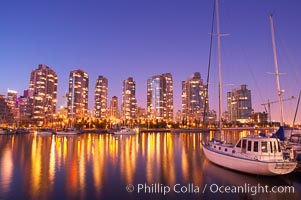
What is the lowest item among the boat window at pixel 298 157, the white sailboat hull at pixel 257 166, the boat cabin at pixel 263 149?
the white sailboat hull at pixel 257 166

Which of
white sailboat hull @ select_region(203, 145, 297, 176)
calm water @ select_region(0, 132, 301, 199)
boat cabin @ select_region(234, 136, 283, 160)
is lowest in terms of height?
calm water @ select_region(0, 132, 301, 199)

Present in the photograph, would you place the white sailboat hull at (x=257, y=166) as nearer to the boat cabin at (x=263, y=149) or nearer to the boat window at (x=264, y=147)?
the boat cabin at (x=263, y=149)

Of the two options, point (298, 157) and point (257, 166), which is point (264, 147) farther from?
point (298, 157)

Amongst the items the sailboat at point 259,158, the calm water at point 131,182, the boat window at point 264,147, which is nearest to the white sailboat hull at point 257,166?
the sailboat at point 259,158

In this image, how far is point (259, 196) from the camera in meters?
16.0

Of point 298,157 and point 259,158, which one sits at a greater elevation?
point 259,158

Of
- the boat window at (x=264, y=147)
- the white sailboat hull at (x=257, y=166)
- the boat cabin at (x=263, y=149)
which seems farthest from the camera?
the boat window at (x=264, y=147)

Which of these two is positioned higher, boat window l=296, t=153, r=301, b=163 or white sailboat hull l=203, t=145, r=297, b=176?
boat window l=296, t=153, r=301, b=163

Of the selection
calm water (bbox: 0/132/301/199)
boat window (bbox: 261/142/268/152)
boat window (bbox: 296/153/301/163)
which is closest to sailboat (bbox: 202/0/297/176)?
boat window (bbox: 261/142/268/152)

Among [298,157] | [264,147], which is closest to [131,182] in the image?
[264,147]

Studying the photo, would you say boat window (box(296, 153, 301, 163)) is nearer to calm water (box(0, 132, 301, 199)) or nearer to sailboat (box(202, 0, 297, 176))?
calm water (box(0, 132, 301, 199))

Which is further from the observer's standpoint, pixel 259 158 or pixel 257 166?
pixel 259 158

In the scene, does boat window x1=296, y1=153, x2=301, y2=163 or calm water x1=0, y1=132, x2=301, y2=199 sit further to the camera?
boat window x1=296, y1=153, x2=301, y2=163

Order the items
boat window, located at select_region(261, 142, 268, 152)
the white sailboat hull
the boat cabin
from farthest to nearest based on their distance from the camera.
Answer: boat window, located at select_region(261, 142, 268, 152), the boat cabin, the white sailboat hull
